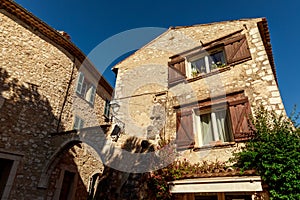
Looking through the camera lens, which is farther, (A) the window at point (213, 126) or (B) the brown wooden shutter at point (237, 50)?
(B) the brown wooden shutter at point (237, 50)

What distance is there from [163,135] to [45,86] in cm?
612

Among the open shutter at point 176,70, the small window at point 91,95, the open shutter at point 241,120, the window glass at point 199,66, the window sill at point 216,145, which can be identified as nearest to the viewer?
the open shutter at point 241,120

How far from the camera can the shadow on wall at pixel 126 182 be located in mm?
5581

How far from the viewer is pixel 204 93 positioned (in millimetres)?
6508

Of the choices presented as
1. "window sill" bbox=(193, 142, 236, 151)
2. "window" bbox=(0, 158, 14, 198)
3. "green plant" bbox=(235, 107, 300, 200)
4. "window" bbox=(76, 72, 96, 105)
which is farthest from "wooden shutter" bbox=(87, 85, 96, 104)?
"green plant" bbox=(235, 107, 300, 200)

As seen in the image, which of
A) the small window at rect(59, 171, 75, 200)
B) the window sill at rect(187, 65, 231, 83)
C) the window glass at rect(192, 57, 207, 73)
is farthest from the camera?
the small window at rect(59, 171, 75, 200)

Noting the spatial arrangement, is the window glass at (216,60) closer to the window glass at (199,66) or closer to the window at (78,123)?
the window glass at (199,66)

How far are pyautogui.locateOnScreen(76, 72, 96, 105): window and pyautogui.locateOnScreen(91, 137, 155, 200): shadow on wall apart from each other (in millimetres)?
5686

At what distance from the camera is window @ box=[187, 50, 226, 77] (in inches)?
278

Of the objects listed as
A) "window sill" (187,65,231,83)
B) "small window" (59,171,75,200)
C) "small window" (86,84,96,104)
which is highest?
"small window" (86,84,96,104)

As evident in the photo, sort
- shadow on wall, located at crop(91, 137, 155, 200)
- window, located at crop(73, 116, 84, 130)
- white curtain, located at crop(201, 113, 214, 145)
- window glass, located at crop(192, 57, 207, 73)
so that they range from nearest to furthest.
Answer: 1. shadow on wall, located at crop(91, 137, 155, 200)
2. white curtain, located at crop(201, 113, 214, 145)
3. window glass, located at crop(192, 57, 207, 73)
4. window, located at crop(73, 116, 84, 130)

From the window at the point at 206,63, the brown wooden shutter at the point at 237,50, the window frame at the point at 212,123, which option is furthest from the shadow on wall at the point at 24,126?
the brown wooden shutter at the point at 237,50

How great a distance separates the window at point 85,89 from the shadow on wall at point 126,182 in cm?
569

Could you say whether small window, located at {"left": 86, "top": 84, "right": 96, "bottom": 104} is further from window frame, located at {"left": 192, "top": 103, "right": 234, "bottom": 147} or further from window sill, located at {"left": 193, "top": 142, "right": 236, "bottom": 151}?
window sill, located at {"left": 193, "top": 142, "right": 236, "bottom": 151}
